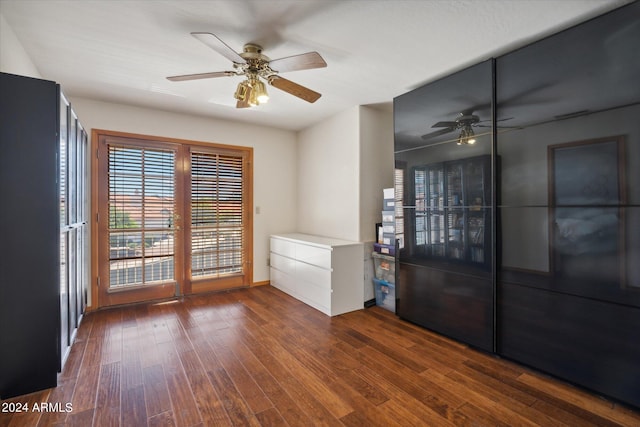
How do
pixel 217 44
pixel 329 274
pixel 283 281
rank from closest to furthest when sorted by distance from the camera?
pixel 217 44, pixel 329 274, pixel 283 281

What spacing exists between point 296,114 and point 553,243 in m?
3.24

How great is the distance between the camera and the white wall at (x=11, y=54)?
6.52ft

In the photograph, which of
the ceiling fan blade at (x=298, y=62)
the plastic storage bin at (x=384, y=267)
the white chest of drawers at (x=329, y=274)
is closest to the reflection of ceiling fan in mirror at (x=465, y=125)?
the ceiling fan blade at (x=298, y=62)

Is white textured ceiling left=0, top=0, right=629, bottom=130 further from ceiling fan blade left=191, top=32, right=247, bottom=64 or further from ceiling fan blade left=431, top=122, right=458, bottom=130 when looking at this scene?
ceiling fan blade left=431, top=122, right=458, bottom=130

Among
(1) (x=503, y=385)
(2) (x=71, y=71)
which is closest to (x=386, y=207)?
(1) (x=503, y=385)

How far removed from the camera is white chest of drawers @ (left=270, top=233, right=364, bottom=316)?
3.41 m

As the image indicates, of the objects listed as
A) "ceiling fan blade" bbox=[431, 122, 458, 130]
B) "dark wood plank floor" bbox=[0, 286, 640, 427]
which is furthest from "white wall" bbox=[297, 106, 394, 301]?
"dark wood plank floor" bbox=[0, 286, 640, 427]

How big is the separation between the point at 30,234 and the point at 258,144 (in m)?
3.13

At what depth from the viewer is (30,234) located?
1935 millimetres

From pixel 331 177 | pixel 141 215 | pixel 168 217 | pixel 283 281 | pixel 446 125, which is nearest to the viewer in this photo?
pixel 446 125

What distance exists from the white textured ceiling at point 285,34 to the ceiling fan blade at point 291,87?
0.27 m

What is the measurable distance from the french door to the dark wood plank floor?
0.81 metres

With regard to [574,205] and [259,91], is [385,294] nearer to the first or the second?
[574,205]

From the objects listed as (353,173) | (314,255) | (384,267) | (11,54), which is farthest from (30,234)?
(384,267)
